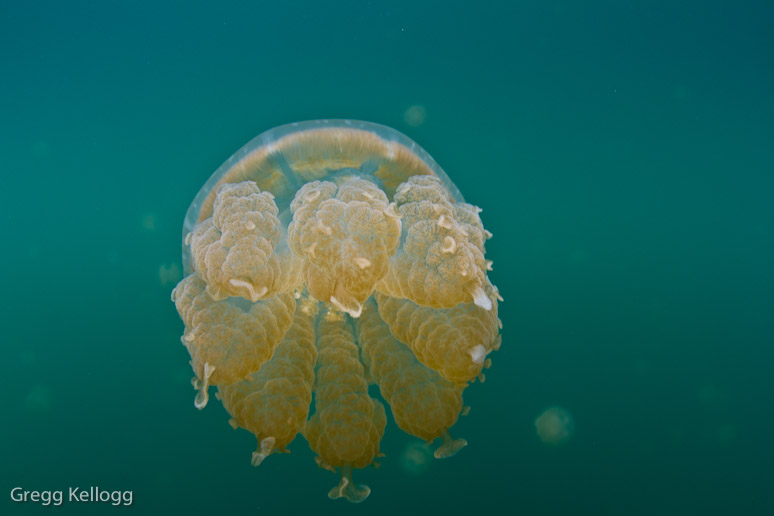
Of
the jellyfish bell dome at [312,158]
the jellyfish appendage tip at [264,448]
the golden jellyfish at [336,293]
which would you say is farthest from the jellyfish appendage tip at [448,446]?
the jellyfish bell dome at [312,158]

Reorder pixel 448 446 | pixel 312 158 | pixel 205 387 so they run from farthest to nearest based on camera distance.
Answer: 1. pixel 312 158
2. pixel 448 446
3. pixel 205 387

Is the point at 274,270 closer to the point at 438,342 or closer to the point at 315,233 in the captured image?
the point at 315,233

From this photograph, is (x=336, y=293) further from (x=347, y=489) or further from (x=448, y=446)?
(x=347, y=489)

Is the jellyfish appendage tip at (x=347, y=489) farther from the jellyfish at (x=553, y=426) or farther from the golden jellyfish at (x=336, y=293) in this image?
the jellyfish at (x=553, y=426)

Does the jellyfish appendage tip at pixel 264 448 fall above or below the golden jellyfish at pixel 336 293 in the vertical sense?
below

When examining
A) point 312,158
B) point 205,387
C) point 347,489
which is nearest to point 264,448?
point 205,387

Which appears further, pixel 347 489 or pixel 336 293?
pixel 347 489

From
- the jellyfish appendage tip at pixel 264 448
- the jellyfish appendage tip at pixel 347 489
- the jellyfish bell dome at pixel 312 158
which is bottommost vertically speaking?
the jellyfish appendage tip at pixel 347 489

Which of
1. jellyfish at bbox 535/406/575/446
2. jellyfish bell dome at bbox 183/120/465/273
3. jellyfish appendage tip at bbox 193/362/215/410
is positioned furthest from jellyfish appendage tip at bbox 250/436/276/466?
jellyfish at bbox 535/406/575/446
